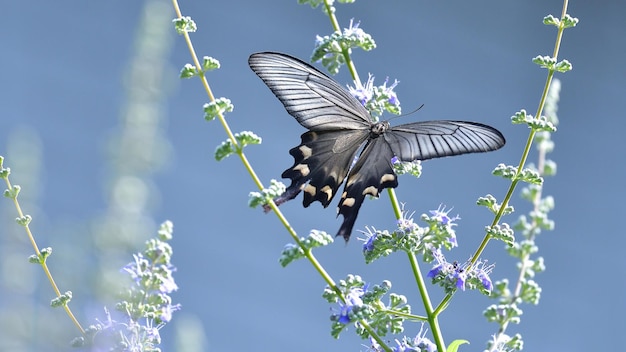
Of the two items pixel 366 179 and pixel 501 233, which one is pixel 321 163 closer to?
A: pixel 366 179

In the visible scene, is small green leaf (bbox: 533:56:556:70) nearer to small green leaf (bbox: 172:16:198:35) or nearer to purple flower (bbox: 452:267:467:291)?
purple flower (bbox: 452:267:467:291)

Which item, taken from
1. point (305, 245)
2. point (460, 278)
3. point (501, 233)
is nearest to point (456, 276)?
point (460, 278)

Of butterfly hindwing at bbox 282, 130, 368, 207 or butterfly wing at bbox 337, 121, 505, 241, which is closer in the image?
butterfly wing at bbox 337, 121, 505, 241

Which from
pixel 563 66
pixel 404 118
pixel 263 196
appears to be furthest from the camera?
pixel 404 118

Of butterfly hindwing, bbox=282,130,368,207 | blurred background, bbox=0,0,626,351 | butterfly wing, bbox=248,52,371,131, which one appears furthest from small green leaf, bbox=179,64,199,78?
blurred background, bbox=0,0,626,351

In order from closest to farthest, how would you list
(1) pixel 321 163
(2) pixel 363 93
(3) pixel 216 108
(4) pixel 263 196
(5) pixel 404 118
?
1. (4) pixel 263 196
2. (3) pixel 216 108
3. (2) pixel 363 93
4. (1) pixel 321 163
5. (5) pixel 404 118

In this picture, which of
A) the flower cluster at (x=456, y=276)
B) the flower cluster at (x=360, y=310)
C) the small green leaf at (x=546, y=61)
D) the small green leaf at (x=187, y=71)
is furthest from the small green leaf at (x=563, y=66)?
the small green leaf at (x=187, y=71)

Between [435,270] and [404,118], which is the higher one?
[404,118]

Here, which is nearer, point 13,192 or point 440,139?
point 13,192
